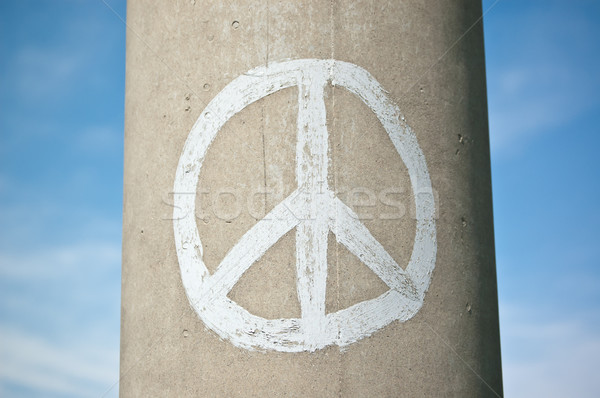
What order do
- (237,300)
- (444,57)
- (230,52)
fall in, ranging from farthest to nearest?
(444,57) → (230,52) → (237,300)

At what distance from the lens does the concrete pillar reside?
250 cm

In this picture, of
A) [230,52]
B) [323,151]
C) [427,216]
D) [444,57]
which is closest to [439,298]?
[427,216]

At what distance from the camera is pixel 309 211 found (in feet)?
8.29

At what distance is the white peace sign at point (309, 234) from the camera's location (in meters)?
2.49

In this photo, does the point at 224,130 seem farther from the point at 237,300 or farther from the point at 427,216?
the point at 427,216

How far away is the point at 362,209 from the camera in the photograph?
2555mm

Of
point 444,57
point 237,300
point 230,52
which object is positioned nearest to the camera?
point 237,300

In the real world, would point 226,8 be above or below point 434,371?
above

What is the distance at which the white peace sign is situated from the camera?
2486mm

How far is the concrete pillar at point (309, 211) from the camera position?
Result: 2.50 m

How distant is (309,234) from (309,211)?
97mm

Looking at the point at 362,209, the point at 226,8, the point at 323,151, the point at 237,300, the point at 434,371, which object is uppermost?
the point at 226,8

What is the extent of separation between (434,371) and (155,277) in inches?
52.4

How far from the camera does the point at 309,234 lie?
2520mm
